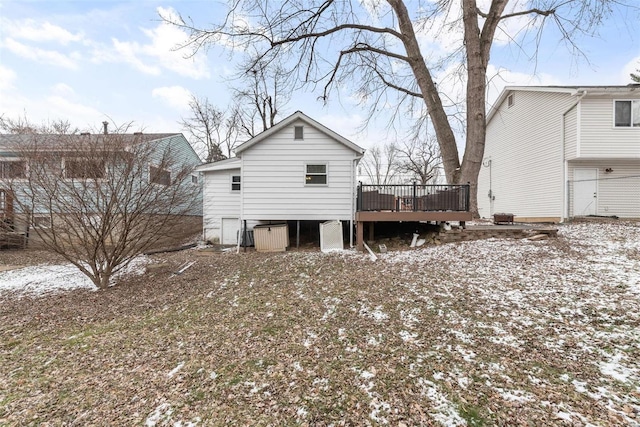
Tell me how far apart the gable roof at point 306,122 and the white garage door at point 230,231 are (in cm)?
380

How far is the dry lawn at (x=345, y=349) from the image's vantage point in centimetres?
257

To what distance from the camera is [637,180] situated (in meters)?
11.8

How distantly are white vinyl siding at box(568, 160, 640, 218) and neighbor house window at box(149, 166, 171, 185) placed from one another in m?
15.8

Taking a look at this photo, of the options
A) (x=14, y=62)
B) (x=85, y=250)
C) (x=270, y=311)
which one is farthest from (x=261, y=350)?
(x=14, y=62)

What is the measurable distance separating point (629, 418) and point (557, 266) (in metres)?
4.32

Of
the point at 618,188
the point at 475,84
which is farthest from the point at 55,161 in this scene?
the point at 618,188

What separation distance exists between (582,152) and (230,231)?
1498cm

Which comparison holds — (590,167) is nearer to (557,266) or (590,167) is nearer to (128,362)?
(557,266)

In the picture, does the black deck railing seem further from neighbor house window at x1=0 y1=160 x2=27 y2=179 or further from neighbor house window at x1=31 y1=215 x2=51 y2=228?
neighbor house window at x1=0 y1=160 x2=27 y2=179

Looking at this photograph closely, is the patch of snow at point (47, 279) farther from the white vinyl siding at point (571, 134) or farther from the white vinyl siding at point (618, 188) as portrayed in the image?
the white vinyl siding at point (618, 188)

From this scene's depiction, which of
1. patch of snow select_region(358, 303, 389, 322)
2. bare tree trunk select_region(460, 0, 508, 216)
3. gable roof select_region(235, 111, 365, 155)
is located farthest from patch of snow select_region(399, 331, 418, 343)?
bare tree trunk select_region(460, 0, 508, 216)

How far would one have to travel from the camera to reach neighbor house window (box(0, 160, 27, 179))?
20.0 feet

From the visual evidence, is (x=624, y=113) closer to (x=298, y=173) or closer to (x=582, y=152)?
(x=582, y=152)

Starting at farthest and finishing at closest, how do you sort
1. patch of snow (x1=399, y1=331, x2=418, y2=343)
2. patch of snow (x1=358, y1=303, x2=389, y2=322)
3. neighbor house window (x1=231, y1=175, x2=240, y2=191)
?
neighbor house window (x1=231, y1=175, x2=240, y2=191), patch of snow (x1=358, y1=303, x2=389, y2=322), patch of snow (x1=399, y1=331, x2=418, y2=343)
